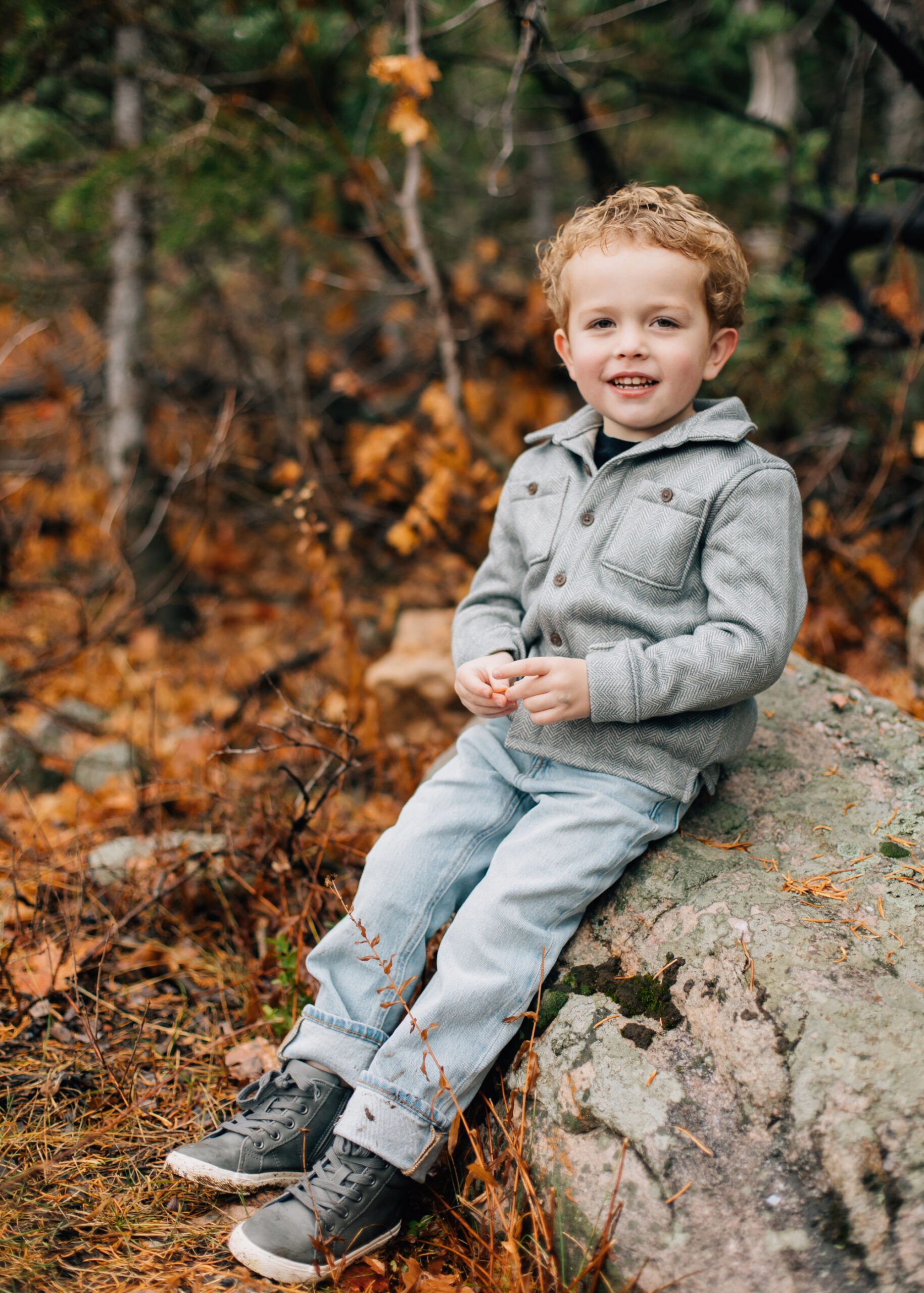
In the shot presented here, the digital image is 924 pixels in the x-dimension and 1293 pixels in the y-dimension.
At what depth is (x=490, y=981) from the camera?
171 centimetres

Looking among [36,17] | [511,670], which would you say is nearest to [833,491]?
[511,670]

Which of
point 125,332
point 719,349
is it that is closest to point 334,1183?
point 719,349

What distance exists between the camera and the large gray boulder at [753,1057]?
53.4 inches

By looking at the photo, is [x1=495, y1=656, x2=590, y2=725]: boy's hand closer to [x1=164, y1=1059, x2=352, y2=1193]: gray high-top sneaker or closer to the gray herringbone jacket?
the gray herringbone jacket

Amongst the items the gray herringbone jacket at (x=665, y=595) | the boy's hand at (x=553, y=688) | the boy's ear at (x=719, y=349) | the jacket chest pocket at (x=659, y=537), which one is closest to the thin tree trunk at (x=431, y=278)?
the gray herringbone jacket at (x=665, y=595)

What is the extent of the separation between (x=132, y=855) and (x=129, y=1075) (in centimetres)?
82

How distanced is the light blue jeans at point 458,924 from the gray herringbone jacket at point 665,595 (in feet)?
0.36

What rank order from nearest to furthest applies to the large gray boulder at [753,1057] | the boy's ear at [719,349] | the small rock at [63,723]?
1. the large gray boulder at [753,1057]
2. the boy's ear at [719,349]
3. the small rock at [63,723]

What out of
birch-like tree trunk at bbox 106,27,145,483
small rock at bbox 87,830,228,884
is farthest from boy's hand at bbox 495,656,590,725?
birch-like tree trunk at bbox 106,27,145,483

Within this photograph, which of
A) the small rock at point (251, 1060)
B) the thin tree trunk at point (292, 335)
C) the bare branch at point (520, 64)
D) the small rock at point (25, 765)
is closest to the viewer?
the small rock at point (251, 1060)

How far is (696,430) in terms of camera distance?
186 centimetres

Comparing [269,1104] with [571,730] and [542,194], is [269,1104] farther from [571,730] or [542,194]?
[542,194]

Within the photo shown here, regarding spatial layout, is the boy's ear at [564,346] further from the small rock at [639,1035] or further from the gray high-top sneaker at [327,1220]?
the gray high-top sneaker at [327,1220]

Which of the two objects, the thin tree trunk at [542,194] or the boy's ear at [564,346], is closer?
the boy's ear at [564,346]
